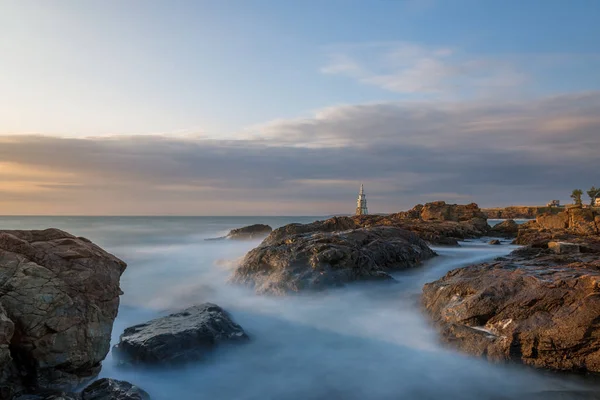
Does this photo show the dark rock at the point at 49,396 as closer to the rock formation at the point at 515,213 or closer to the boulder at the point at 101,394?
the boulder at the point at 101,394

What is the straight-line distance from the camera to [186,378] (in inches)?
282

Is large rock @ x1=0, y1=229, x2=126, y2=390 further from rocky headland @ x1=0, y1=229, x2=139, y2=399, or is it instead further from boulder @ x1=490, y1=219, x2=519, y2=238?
boulder @ x1=490, y1=219, x2=519, y2=238

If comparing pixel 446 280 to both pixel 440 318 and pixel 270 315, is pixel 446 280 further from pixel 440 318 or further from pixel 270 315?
pixel 270 315

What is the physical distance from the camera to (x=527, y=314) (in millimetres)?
7184

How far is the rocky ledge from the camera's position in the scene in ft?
61.2

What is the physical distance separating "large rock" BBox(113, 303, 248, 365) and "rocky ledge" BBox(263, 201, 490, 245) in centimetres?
827

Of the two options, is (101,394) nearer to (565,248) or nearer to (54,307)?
(54,307)

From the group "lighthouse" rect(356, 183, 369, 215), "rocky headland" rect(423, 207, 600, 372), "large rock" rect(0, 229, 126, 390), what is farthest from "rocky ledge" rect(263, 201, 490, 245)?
"lighthouse" rect(356, 183, 369, 215)

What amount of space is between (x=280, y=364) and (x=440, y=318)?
3.43 metres

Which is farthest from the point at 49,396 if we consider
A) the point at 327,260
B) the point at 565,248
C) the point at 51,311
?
the point at 565,248

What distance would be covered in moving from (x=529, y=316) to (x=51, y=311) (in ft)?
24.6

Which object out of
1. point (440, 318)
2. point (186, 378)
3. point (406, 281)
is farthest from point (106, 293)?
point (406, 281)

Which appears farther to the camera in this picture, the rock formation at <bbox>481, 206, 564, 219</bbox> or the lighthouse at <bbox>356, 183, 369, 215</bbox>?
the rock formation at <bbox>481, 206, 564, 219</bbox>

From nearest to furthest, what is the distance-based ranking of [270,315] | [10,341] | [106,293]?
[10,341]
[106,293]
[270,315]
